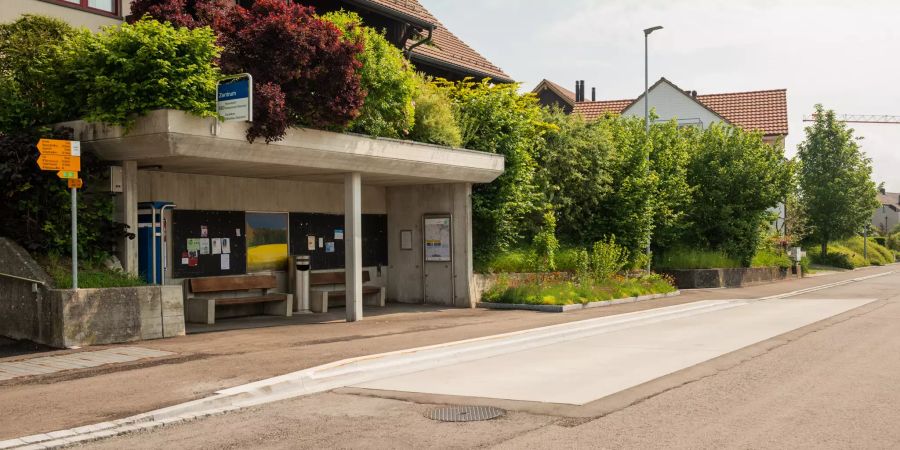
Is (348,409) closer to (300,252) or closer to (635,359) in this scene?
(635,359)

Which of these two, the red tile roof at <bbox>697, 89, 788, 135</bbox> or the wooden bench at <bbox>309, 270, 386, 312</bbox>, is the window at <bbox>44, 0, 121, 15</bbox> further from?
the red tile roof at <bbox>697, 89, 788, 135</bbox>

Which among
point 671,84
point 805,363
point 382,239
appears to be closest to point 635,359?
point 805,363

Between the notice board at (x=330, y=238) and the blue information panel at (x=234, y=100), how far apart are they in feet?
20.1

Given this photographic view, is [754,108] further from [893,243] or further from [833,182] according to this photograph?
[893,243]

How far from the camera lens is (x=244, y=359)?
11984mm

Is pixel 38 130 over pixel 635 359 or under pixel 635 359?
over

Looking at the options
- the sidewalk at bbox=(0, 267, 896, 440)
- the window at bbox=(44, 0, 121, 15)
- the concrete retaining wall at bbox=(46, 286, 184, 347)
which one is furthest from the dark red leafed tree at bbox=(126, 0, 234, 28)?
the sidewalk at bbox=(0, 267, 896, 440)

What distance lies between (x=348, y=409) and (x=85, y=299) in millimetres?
6348

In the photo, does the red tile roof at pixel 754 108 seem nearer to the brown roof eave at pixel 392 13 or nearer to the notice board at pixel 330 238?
the brown roof eave at pixel 392 13

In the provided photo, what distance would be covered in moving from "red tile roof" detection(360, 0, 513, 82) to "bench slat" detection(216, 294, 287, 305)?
31.9 feet

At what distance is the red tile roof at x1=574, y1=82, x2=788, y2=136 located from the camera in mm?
53875

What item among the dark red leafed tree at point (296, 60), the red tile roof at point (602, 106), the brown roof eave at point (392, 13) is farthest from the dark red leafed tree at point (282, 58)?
the red tile roof at point (602, 106)

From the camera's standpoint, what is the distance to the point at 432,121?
20.8 metres

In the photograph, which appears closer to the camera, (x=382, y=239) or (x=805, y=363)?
(x=805, y=363)
